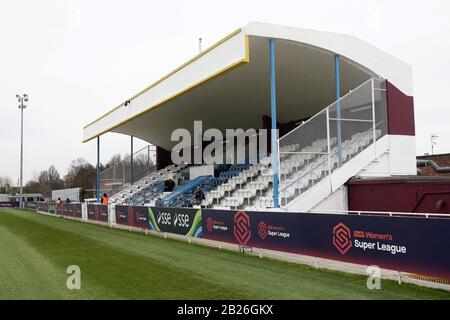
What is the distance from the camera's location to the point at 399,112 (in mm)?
18391

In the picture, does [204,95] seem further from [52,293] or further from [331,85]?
[52,293]

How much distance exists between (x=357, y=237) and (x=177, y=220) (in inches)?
347

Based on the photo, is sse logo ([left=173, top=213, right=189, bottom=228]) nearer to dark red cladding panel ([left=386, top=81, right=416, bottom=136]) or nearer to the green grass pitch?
the green grass pitch

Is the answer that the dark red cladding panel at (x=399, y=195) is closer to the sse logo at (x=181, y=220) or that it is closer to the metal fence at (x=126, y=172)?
the sse logo at (x=181, y=220)

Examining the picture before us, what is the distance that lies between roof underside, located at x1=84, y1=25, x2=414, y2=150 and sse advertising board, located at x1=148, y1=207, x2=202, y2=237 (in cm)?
485

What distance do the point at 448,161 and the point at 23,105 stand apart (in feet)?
162

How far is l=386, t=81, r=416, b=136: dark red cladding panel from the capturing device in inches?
715

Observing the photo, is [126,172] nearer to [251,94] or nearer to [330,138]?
[251,94]

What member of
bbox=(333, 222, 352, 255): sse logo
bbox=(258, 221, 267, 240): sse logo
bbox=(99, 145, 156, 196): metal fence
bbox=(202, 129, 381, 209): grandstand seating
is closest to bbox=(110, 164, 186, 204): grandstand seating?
bbox=(99, 145, 156, 196): metal fence

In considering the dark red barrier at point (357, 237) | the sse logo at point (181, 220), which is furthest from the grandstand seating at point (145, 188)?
the dark red barrier at point (357, 237)

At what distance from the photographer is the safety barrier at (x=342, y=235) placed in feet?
26.5

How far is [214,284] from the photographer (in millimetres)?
8547
